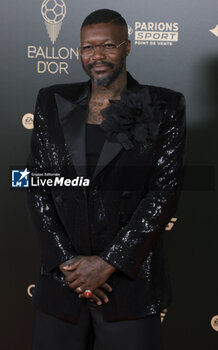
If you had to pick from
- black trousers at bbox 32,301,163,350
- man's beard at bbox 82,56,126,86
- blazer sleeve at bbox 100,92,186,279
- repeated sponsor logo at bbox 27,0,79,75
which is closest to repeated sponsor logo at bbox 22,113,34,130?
repeated sponsor logo at bbox 27,0,79,75

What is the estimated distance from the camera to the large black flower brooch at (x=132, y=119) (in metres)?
1.98

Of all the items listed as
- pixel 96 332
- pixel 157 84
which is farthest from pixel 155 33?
pixel 96 332

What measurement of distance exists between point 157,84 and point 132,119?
2.43 ft

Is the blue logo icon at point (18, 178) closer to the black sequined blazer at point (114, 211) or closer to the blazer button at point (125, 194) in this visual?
the black sequined blazer at point (114, 211)

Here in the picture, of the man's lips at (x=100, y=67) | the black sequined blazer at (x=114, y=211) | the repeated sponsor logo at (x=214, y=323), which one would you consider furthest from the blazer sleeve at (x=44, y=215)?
the repeated sponsor logo at (x=214, y=323)

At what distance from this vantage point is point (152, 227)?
1936 millimetres

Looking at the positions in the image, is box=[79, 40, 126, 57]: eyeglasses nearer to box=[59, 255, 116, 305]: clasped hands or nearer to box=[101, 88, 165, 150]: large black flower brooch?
box=[101, 88, 165, 150]: large black flower brooch

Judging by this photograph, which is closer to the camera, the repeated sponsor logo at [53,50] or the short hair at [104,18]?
the short hair at [104,18]

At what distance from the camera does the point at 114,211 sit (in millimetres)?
1972

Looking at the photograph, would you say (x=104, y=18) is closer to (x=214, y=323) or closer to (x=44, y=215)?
(x=44, y=215)

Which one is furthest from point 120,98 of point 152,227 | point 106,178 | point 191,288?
point 191,288

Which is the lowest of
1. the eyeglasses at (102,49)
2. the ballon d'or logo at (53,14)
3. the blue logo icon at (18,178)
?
the blue logo icon at (18,178)

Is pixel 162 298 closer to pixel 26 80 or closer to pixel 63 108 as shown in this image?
pixel 63 108

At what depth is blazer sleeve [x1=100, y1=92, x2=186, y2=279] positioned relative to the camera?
1.91 metres
